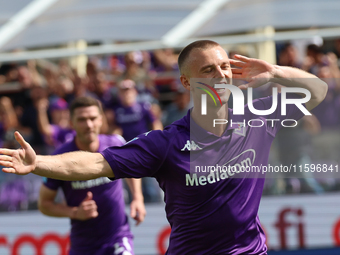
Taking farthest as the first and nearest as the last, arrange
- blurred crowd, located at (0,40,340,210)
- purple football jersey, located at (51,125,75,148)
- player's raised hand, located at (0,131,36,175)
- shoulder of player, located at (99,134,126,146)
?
1. purple football jersey, located at (51,125,75,148)
2. blurred crowd, located at (0,40,340,210)
3. shoulder of player, located at (99,134,126,146)
4. player's raised hand, located at (0,131,36,175)

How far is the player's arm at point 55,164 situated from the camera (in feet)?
10.1

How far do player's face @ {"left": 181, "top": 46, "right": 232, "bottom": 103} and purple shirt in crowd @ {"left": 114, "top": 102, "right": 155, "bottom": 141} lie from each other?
5102mm

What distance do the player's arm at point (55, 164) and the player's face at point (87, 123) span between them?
2150 millimetres

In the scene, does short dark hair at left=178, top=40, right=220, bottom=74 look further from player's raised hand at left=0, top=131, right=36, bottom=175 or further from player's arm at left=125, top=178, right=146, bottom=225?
player's arm at left=125, top=178, right=146, bottom=225

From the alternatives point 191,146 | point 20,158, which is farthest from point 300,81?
point 20,158

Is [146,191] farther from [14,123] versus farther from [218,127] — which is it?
[218,127]

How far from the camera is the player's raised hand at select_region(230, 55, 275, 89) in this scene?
3.73 m

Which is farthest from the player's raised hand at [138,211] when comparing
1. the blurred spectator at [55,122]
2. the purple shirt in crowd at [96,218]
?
the blurred spectator at [55,122]

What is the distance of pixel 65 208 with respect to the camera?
5336mm

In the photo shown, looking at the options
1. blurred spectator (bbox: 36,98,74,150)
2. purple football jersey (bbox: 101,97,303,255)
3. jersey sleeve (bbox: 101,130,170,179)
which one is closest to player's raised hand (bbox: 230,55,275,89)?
purple football jersey (bbox: 101,97,303,255)

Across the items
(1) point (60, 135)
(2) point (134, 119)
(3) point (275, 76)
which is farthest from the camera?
(1) point (60, 135)

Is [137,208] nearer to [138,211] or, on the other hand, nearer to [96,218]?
[138,211]

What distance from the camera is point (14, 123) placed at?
9664 mm

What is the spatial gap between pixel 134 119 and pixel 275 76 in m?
5.14
